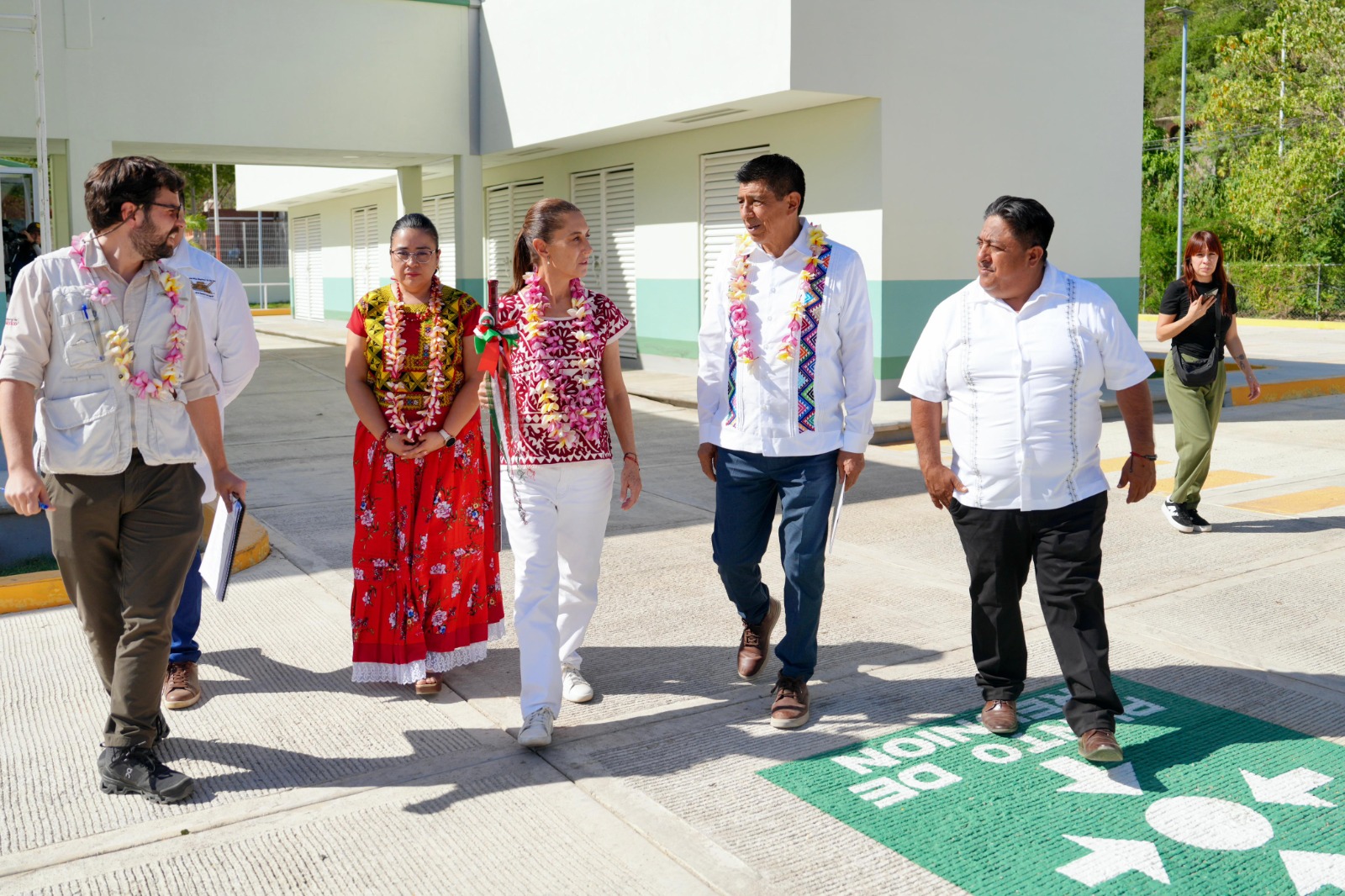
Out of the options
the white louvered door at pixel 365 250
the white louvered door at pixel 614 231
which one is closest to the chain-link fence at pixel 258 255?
the white louvered door at pixel 365 250

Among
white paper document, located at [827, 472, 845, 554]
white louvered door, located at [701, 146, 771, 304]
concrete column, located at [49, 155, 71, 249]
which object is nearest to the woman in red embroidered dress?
white paper document, located at [827, 472, 845, 554]

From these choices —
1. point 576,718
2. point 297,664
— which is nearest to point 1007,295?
point 576,718

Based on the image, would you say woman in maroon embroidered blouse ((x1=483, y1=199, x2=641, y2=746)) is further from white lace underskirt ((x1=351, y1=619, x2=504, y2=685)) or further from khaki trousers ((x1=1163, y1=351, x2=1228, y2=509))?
khaki trousers ((x1=1163, y1=351, x2=1228, y2=509))

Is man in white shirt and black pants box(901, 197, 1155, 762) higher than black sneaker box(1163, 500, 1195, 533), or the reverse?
man in white shirt and black pants box(901, 197, 1155, 762)

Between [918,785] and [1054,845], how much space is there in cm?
50

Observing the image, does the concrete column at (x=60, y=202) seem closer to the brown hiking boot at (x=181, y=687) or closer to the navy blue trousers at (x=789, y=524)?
the brown hiking boot at (x=181, y=687)

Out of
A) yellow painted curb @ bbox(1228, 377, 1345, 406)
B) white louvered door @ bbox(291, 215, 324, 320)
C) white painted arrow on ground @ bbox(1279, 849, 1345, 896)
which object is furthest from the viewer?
white louvered door @ bbox(291, 215, 324, 320)

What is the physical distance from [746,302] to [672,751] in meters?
1.60

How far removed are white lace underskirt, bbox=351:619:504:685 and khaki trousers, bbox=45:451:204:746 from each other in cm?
97

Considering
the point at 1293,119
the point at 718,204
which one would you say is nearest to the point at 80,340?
the point at 718,204

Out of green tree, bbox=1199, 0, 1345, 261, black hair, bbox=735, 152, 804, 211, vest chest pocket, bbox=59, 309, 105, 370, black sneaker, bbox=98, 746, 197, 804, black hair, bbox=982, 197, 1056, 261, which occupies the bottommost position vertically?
black sneaker, bbox=98, 746, 197, 804

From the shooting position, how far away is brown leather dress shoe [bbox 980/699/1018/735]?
4215 mm

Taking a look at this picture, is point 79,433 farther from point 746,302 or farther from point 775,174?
point 775,174

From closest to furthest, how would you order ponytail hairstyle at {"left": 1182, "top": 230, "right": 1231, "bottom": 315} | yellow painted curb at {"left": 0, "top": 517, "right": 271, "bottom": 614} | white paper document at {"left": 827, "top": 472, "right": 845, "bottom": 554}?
white paper document at {"left": 827, "top": 472, "right": 845, "bottom": 554} < yellow painted curb at {"left": 0, "top": 517, "right": 271, "bottom": 614} < ponytail hairstyle at {"left": 1182, "top": 230, "right": 1231, "bottom": 315}
